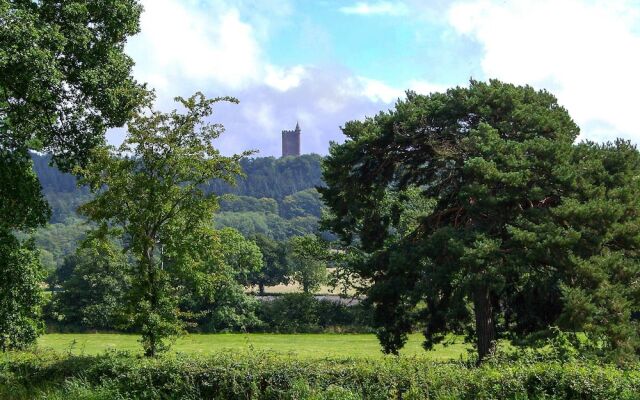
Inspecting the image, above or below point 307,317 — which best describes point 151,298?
above

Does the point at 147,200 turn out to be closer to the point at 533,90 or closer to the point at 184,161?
the point at 184,161

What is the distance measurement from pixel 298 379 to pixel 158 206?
7585mm

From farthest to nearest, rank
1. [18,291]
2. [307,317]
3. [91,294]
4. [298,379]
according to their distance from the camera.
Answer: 1. [91,294]
2. [307,317]
3. [18,291]
4. [298,379]

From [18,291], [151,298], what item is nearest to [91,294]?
[18,291]

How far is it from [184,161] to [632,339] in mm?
14648

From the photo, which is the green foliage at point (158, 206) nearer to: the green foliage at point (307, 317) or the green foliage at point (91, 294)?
the green foliage at point (307, 317)

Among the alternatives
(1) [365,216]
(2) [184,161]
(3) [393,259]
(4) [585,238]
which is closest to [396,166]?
(1) [365,216]

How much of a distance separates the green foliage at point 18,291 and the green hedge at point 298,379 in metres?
5.33

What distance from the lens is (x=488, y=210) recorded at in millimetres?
22734

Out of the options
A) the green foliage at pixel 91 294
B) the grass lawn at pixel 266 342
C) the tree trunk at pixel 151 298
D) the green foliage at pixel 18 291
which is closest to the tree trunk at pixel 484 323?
the tree trunk at pixel 151 298

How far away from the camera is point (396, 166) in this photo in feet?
89.5

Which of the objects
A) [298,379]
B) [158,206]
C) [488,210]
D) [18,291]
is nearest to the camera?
[298,379]

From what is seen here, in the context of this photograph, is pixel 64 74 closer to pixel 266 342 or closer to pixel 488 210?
pixel 488 210

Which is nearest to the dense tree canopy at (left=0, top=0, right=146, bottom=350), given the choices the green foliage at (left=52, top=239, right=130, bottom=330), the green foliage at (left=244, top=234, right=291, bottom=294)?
the green foliage at (left=52, top=239, right=130, bottom=330)
